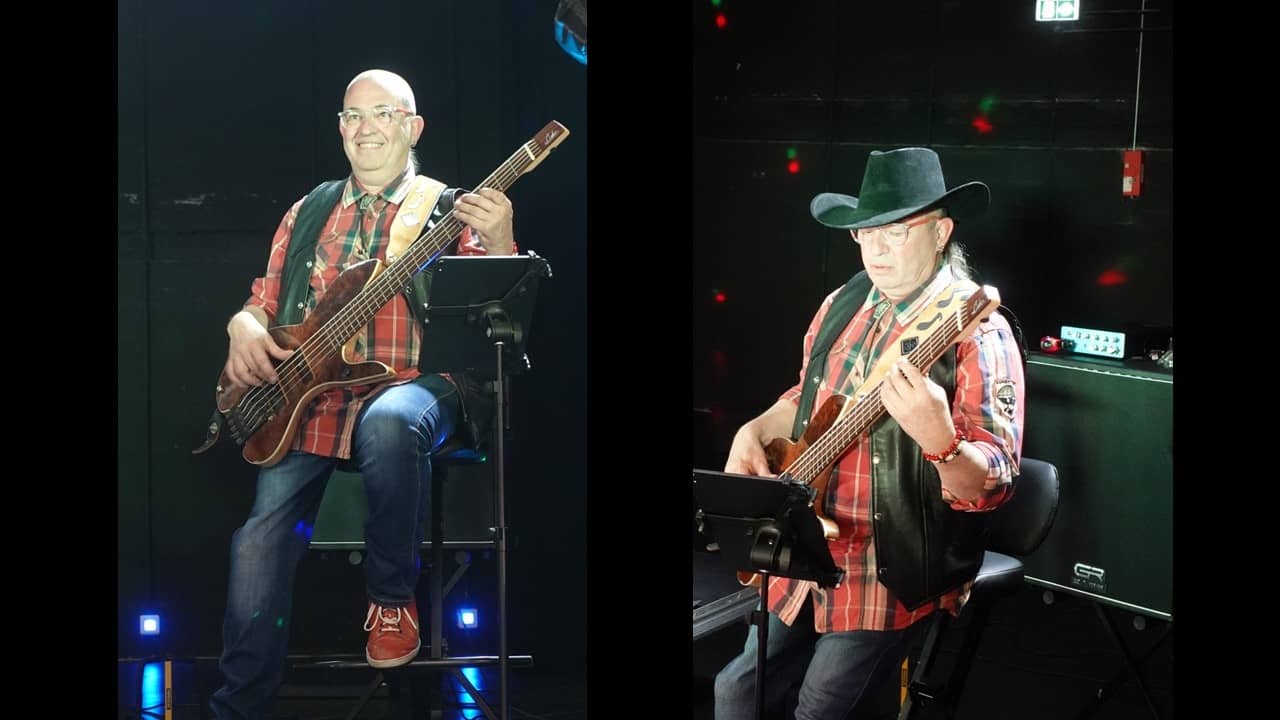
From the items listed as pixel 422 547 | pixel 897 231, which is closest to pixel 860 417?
pixel 897 231

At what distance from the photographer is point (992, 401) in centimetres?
422

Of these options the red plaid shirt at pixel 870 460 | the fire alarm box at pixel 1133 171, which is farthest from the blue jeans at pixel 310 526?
the fire alarm box at pixel 1133 171

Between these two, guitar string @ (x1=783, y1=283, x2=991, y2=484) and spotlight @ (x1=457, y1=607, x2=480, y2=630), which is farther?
spotlight @ (x1=457, y1=607, x2=480, y2=630)

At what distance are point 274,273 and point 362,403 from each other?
455 mm

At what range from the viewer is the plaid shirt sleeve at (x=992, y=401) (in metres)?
4.21

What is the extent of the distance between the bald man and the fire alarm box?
5.98ft

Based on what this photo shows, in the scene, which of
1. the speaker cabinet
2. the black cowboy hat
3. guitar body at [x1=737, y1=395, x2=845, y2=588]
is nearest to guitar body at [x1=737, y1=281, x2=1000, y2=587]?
guitar body at [x1=737, y1=395, x2=845, y2=588]

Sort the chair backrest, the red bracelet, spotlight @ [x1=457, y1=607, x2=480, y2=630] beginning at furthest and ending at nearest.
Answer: spotlight @ [x1=457, y1=607, x2=480, y2=630] < the chair backrest < the red bracelet

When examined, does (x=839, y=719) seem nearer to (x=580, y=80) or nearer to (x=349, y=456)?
(x=349, y=456)

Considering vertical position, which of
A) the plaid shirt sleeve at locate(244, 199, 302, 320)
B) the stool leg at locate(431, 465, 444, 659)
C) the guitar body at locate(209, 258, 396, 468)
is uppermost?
the plaid shirt sleeve at locate(244, 199, 302, 320)

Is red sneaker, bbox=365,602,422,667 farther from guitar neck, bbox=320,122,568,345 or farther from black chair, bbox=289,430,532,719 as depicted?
guitar neck, bbox=320,122,568,345

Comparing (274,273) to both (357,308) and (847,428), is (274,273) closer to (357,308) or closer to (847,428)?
(357,308)

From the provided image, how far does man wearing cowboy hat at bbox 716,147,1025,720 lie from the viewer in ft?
13.9
